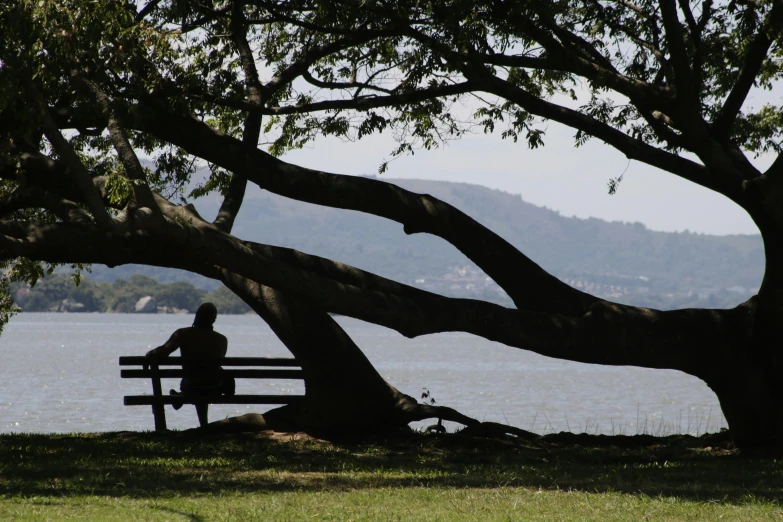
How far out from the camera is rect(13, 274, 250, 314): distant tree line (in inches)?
6403

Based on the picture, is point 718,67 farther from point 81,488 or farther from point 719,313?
point 81,488

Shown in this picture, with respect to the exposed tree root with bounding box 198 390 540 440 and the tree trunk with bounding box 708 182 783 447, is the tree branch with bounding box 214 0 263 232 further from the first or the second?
the tree trunk with bounding box 708 182 783 447

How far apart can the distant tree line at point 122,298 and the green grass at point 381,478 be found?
15029 cm

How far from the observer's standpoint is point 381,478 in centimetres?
839

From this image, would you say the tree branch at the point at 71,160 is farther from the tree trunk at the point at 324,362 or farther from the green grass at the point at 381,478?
the tree trunk at the point at 324,362

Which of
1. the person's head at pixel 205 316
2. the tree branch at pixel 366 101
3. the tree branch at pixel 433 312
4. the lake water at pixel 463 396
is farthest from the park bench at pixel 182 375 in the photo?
the lake water at pixel 463 396

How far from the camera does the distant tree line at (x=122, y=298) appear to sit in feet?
534

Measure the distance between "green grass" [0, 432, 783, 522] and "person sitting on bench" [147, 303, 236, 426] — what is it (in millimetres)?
653

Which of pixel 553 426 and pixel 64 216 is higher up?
pixel 64 216

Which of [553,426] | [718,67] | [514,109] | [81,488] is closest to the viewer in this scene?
A: [81,488]

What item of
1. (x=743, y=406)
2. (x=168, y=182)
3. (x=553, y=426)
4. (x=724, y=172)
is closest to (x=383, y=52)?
(x=168, y=182)

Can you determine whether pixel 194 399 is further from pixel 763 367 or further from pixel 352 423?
pixel 763 367

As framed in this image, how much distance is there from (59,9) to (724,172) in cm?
703

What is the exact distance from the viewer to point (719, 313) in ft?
37.0
